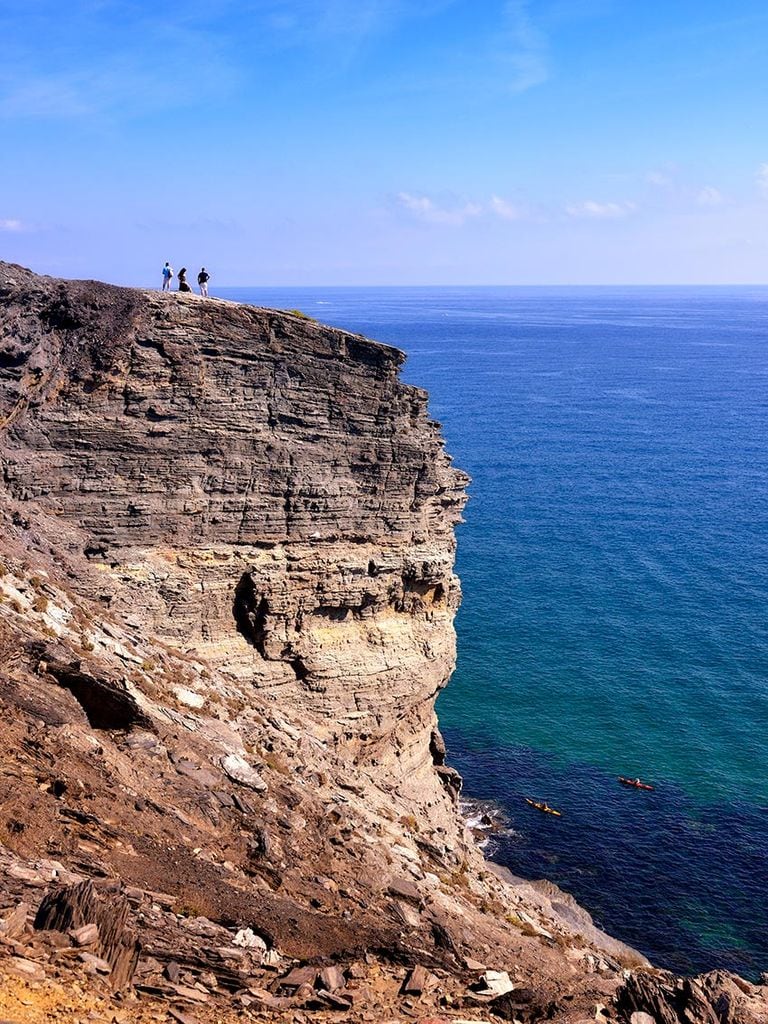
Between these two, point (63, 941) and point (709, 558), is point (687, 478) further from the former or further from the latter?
point (63, 941)

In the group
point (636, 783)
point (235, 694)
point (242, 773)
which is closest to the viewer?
point (242, 773)

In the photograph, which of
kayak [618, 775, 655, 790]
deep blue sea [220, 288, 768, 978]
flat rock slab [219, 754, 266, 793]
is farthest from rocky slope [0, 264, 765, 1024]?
kayak [618, 775, 655, 790]

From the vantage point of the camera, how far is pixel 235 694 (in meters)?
29.5

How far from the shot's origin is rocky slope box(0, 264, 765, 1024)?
51.5 ft

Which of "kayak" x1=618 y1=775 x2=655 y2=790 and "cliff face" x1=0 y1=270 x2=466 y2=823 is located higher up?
"cliff face" x1=0 y1=270 x2=466 y2=823

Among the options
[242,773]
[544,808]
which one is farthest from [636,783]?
[242,773]

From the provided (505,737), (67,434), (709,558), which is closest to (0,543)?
(67,434)

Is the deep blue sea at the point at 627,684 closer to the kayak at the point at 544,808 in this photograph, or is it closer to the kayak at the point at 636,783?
the kayak at the point at 636,783

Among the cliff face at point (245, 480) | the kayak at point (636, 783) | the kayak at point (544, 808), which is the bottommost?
the kayak at point (544, 808)

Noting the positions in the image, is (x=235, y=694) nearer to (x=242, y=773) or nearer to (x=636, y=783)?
(x=242, y=773)

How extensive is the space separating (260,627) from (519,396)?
451 feet

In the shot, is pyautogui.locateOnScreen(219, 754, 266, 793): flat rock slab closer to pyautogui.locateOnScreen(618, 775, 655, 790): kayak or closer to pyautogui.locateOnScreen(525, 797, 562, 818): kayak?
pyautogui.locateOnScreen(525, 797, 562, 818): kayak

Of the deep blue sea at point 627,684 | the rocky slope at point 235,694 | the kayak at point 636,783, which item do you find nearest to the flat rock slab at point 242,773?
the rocky slope at point 235,694

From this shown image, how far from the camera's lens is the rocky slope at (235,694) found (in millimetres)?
15703
